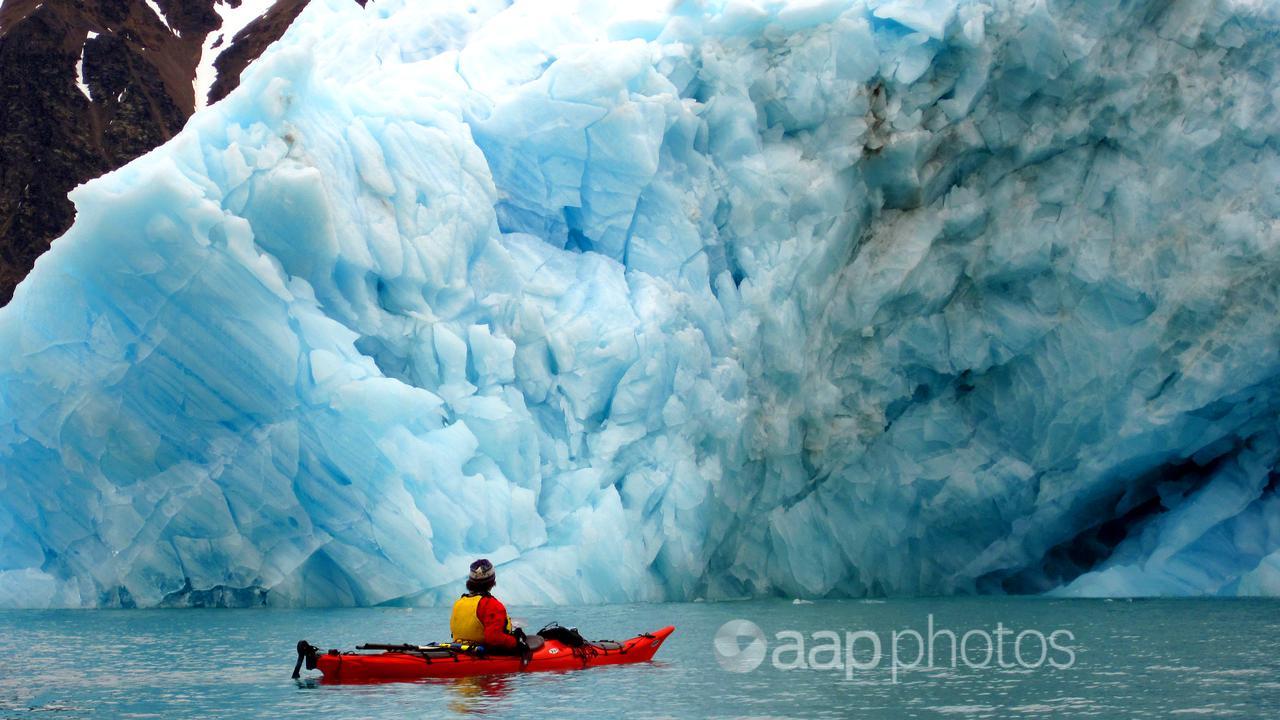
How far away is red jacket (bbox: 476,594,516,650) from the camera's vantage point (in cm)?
1038

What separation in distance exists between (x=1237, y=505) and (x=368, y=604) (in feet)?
36.5

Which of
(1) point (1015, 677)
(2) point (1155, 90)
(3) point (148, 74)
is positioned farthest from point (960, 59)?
(3) point (148, 74)

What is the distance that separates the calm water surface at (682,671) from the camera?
862cm

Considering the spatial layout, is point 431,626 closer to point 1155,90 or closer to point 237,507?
point 237,507

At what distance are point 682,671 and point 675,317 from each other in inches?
280

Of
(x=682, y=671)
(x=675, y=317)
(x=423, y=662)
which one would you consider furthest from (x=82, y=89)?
(x=682, y=671)

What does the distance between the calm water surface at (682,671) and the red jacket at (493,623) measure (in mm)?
308

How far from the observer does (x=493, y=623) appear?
10406 millimetres

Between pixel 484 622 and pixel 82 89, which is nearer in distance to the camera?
pixel 484 622

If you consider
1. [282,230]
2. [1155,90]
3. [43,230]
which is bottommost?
[282,230]

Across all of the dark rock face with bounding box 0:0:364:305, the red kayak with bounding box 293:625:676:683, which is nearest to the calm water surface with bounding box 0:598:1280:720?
the red kayak with bounding box 293:625:676:683

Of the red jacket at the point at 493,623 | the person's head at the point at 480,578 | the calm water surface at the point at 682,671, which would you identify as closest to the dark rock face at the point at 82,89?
the calm water surface at the point at 682,671

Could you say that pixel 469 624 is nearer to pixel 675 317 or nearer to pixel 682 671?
pixel 682 671

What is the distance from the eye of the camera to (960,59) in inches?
719
